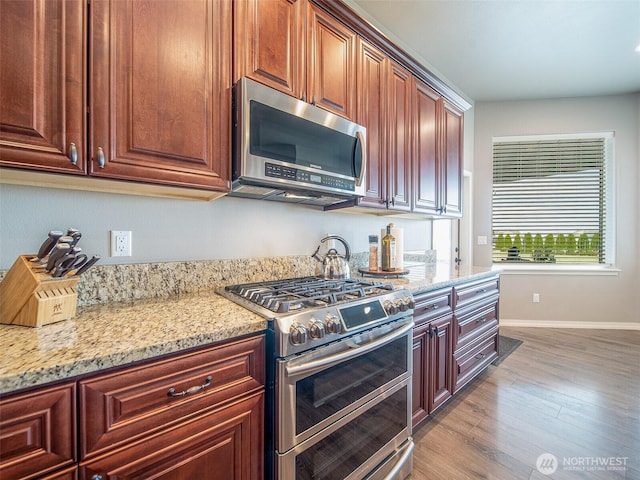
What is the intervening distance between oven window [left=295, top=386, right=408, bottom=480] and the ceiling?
2782mm

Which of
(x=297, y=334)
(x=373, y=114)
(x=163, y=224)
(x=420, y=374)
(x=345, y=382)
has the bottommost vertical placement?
(x=420, y=374)

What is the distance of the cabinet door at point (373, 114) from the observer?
1.83 meters

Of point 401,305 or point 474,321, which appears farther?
point 474,321

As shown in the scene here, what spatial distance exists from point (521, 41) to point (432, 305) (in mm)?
2705

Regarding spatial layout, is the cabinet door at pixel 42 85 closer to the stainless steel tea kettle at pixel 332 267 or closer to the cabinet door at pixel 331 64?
the cabinet door at pixel 331 64

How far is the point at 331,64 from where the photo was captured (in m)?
1.65

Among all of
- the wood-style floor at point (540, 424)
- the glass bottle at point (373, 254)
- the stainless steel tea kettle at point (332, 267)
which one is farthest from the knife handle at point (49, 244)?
the wood-style floor at point (540, 424)

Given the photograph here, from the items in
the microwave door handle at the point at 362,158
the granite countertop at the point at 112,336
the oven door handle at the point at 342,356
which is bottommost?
the oven door handle at the point at 342,356

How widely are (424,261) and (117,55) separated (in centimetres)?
282

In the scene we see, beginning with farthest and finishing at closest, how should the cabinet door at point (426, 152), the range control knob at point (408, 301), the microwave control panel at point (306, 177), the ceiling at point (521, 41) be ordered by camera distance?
the ceiling at point (521, 41)
the cabinet door at point (426, 152)
the range control knob at point (408, 301)
the microwave control panel at point (306, 177)

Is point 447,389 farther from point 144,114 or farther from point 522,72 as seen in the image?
point 522,72

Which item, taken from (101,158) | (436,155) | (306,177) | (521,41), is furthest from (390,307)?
(521,41)

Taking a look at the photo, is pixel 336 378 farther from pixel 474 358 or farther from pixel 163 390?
pixel 474 358

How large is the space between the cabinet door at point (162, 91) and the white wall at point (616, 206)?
3730mm
